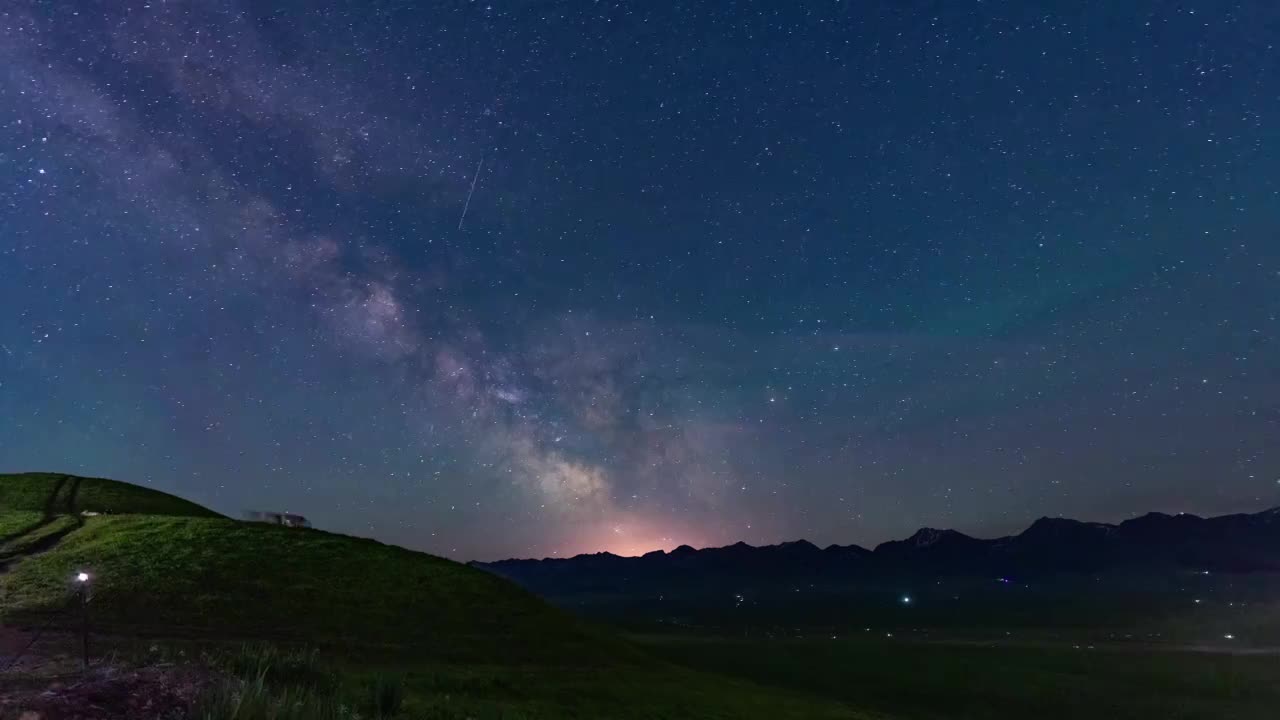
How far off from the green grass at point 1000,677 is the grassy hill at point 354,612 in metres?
19.6

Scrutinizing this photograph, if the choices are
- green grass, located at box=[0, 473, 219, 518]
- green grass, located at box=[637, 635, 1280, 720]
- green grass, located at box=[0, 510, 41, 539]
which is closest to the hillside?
green grass, located at box=[0, 510, 41, 539]

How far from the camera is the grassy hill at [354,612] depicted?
3391cm

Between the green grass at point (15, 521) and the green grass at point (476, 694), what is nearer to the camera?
the green grass at point (476, 694)

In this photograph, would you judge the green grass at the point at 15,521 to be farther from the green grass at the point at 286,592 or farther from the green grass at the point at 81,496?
the green grass at the point at 81,496

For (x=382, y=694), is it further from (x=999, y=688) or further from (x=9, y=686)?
(x=999, y=688)

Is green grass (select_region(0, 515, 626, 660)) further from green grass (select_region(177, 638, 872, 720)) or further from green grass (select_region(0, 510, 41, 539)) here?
green grass (select_region(177, 638, 872, 720))

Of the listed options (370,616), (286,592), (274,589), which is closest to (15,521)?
(274,589)

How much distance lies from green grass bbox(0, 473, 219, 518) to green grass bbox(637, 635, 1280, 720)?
55.2m

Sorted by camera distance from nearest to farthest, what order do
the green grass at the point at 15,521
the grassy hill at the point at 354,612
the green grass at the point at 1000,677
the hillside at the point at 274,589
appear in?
the grassy hill at the point at 354,612, the hillside at the point at 274,589, the green grass at the point at 15,521, the green grass at the point at 1000,677

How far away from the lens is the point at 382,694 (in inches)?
545

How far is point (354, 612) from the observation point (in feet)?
153

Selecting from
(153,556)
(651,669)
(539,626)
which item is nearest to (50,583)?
(153,556)

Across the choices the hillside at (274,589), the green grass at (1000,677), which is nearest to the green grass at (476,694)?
the hillside at (274,589)

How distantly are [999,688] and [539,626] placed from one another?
46.9 m
